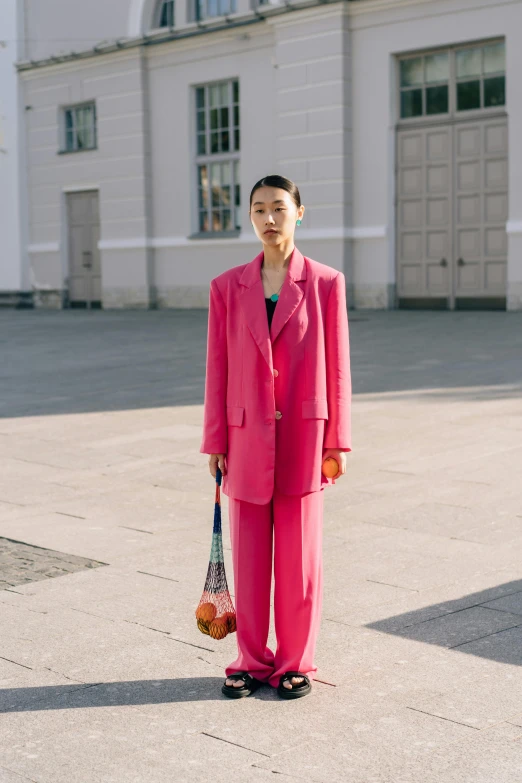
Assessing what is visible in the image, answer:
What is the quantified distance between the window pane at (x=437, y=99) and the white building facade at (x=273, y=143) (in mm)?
41

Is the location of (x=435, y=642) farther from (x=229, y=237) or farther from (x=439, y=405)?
(x=229, y=237)

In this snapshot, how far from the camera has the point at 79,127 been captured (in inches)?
1035

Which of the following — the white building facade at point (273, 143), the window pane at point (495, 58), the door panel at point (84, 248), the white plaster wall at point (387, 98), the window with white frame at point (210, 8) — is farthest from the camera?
the door panel at point (84, 248)

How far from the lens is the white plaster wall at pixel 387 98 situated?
18.7m

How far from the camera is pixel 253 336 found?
3.53 meters

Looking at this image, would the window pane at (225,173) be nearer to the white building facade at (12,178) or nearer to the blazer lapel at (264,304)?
the white building facade at (12,178)

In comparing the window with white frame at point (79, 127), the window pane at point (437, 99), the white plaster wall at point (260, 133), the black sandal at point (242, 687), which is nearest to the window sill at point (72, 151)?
the window with white frame at point (79, 127)

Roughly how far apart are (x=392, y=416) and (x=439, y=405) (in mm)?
582

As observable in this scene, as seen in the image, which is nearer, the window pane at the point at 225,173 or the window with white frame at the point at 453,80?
the window with white frame at the point at 453,80

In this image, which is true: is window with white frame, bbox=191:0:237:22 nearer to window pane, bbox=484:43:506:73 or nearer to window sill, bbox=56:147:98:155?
window sill, bbox=56:147:98:155

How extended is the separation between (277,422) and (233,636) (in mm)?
979

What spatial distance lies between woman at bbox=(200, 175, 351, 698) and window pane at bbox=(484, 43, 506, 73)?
54.2ft

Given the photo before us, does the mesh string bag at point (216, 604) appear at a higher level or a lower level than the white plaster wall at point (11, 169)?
lower

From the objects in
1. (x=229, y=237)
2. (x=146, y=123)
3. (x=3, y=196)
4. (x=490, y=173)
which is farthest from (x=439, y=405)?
(x=3, y=196)
